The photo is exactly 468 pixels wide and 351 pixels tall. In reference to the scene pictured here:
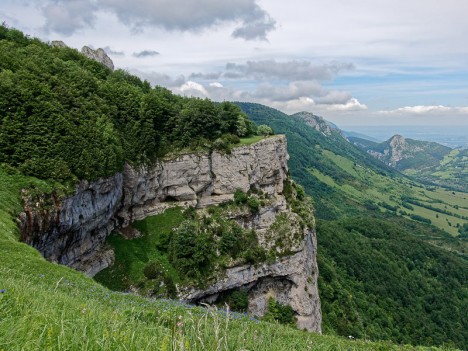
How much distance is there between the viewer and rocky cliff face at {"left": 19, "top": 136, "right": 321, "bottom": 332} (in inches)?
1758

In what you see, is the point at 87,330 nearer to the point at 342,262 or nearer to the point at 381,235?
the point at 342,262

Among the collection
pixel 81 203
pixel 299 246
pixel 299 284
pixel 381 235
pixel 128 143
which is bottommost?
pixel 381 235

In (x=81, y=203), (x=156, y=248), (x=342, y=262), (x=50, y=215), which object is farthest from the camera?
(x=342, y=262)

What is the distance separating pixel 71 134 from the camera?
3641 centimetres

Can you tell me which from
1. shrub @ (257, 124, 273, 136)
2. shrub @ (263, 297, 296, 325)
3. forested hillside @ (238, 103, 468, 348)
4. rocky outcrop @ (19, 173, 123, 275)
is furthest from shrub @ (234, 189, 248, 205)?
forested hillside @ (238, 103, 468, 348)

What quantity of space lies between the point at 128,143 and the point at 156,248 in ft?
50.8

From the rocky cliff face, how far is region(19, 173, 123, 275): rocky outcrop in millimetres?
229

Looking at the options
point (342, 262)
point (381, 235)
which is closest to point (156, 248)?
point (342, 262)

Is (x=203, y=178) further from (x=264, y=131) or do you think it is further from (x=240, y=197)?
(x=264, y=131)

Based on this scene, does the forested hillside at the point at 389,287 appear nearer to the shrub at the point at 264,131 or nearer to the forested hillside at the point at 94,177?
the forested hillside at the point at 94,177

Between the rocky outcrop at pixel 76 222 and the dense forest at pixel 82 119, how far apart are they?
8.16 feet

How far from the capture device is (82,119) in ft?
129

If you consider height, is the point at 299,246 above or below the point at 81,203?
below

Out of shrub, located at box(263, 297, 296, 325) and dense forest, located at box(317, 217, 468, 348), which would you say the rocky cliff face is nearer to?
shrub, located at box(263, 297, 296, 325)
